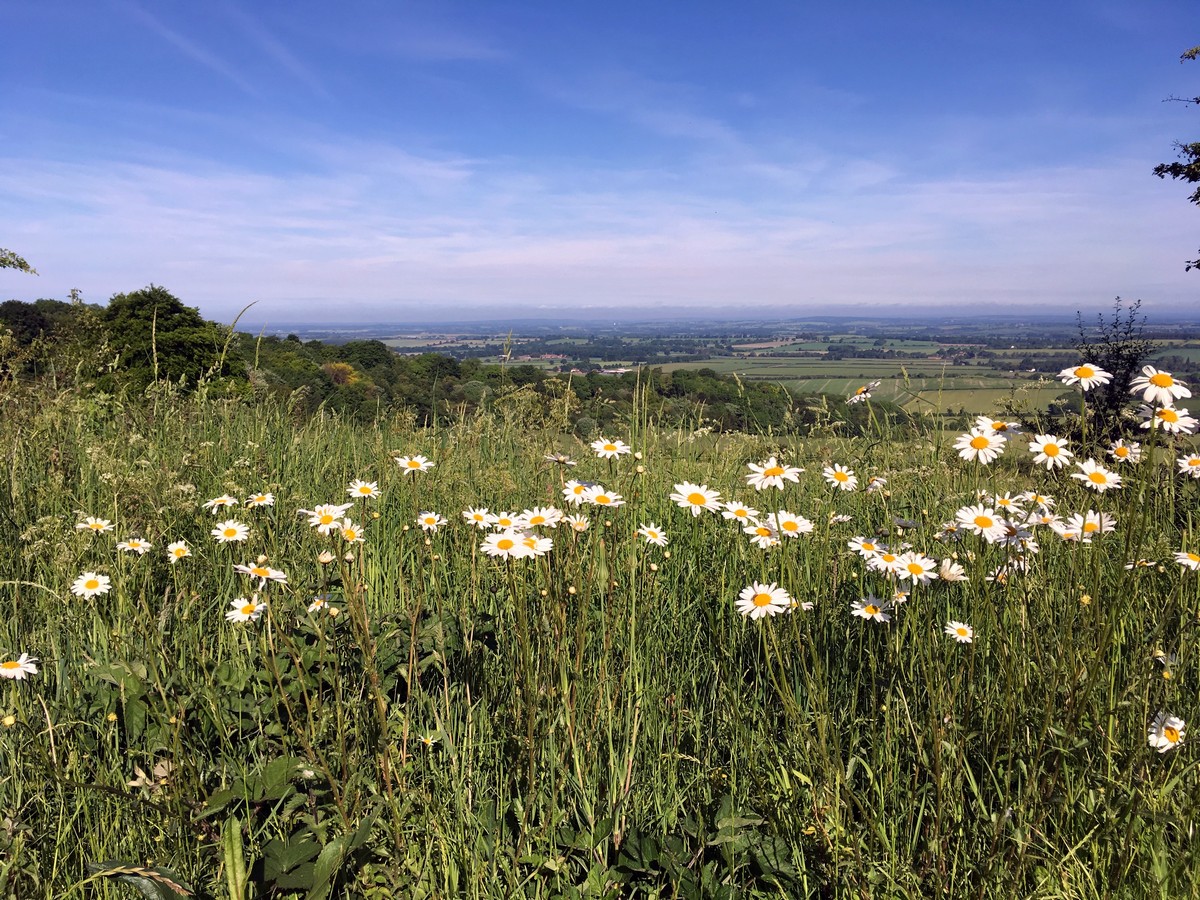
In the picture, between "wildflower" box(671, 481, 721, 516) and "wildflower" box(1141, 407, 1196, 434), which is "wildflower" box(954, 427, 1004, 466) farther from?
"wildflower" box(671, 481, 721, 516)

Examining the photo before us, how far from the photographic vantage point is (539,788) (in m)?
1.75

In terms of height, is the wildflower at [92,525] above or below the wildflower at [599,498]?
below

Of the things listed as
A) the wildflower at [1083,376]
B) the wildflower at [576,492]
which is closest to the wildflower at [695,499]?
the wildflower at [576,492]

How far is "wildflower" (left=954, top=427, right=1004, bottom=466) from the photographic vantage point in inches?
73.6

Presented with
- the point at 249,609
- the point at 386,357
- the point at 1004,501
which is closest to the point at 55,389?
the point at 249,609

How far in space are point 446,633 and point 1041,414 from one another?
204 centimetres

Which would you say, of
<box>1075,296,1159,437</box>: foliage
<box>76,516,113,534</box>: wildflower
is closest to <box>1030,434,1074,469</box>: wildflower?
<box>76,516,113,534</box>: wildflower

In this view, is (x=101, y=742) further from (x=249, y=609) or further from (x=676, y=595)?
(x=676, y=595)

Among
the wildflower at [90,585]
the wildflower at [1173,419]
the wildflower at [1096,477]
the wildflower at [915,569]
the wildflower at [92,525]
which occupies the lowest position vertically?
the wildflower at [90,585]

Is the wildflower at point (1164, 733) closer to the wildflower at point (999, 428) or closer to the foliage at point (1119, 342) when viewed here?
the wildflower at point (999, 428)

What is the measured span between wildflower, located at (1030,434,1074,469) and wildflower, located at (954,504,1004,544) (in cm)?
19

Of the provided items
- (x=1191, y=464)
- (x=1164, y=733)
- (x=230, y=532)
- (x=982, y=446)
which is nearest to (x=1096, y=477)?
(x=982, y=446)

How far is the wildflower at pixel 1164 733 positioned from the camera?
4.88ft

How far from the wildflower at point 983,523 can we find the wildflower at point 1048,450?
185 mm
